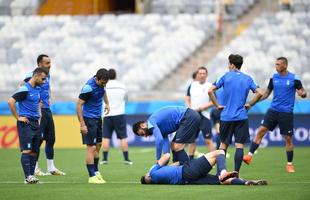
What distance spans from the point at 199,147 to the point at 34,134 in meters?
12.3

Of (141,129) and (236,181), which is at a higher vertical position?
(141,129)

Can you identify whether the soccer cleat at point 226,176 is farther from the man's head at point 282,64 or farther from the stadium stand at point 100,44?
the stadium stand at point 100,44

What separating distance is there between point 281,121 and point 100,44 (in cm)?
1796

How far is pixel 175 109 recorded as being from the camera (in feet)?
51.5

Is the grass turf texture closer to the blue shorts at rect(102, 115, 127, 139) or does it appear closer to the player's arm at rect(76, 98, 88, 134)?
the blue shorts at rect(102, 115, 127, 139)

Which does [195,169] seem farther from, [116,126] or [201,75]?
[116,126]

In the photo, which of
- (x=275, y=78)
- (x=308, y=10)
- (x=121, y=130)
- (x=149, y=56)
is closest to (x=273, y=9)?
(x=308, y=10)

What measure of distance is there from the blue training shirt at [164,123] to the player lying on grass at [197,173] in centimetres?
26

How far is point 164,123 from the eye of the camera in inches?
608

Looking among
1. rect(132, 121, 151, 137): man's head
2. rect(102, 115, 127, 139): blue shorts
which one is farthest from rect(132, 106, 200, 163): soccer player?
rect(102, 115, 127, 139): blue shorts

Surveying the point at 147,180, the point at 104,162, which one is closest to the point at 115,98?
the point at 104,162

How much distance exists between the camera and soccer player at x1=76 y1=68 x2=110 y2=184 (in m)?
15.6

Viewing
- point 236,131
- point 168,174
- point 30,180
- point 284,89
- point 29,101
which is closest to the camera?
point 168,174

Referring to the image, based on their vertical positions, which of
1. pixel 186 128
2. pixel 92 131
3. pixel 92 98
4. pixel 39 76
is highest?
pixel 39 76
